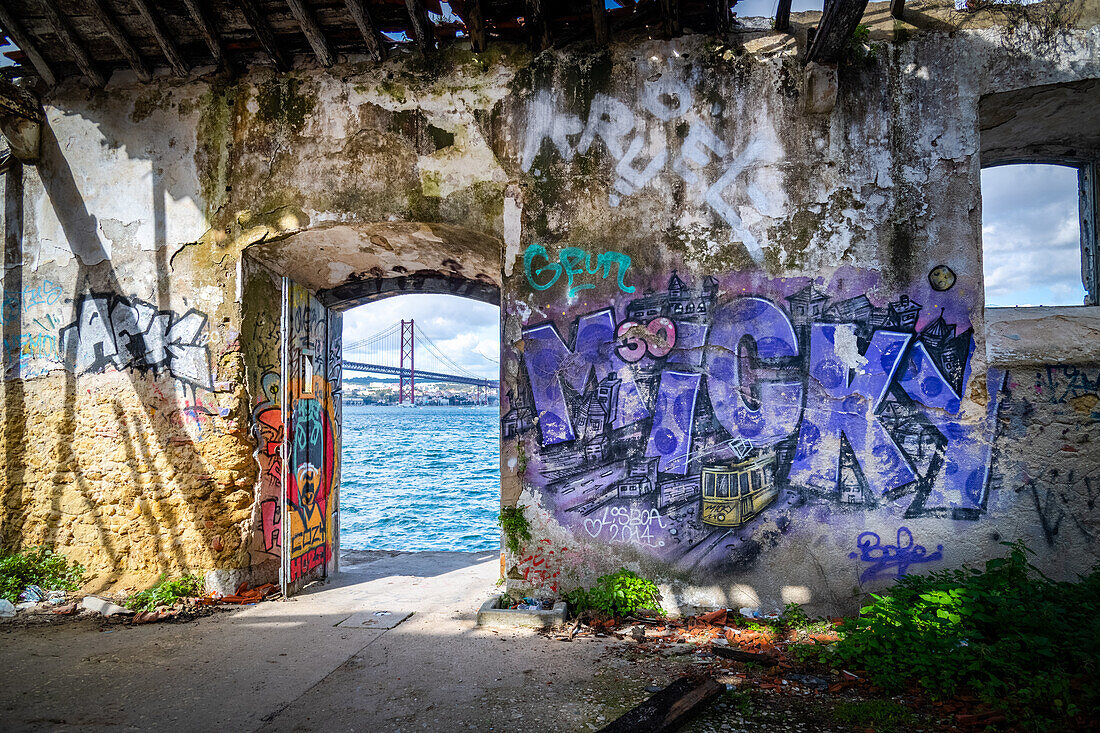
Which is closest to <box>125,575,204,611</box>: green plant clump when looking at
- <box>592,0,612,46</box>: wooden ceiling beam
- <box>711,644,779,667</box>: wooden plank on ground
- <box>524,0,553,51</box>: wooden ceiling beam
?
<box>711,644,779,667</box>: wooden plank on ground

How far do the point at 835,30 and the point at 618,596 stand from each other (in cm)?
423

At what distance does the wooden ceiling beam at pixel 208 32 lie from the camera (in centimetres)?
468

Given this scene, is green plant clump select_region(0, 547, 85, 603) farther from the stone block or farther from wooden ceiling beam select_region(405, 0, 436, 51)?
wooden ceiling beam select_region(405, 0, 436, 51)

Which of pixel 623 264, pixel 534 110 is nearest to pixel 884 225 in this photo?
pixel 623 264

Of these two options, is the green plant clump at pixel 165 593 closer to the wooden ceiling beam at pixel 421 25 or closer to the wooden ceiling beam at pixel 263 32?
the wooden ceiling beam at pixel 263 32

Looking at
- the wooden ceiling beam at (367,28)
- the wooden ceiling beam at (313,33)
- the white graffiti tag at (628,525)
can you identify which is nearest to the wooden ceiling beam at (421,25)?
the wooden ceiling beam at (367,28)

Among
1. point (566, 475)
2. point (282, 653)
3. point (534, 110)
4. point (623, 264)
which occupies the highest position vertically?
point (534, 110)

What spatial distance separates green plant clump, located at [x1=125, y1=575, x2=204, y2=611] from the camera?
486 centimetres

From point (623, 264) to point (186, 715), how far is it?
3.91 m

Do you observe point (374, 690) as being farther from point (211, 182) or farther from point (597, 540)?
point (211, 182)

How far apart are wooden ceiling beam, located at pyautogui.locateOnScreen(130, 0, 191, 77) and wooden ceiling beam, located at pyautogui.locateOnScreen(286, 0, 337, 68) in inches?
42.0

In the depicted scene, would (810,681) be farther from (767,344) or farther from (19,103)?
(19,103)

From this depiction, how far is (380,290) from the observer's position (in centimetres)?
624

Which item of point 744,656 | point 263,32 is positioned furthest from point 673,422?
point 263,32
